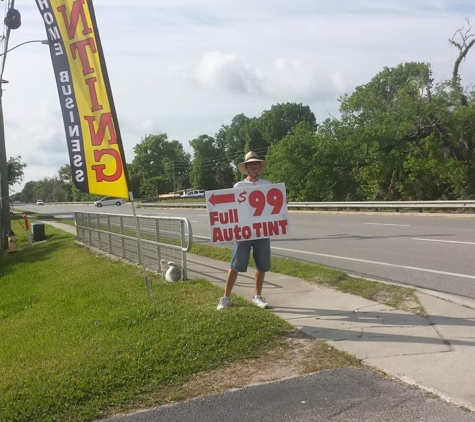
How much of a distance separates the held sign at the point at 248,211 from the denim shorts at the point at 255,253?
0.11 metres

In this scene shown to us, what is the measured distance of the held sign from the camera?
6445 millimetres

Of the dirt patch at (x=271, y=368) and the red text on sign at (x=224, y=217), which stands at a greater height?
the red text on sign at (x=224, y=217)

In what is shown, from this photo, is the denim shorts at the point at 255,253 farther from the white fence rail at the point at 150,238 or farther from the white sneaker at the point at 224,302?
the white fence rail at the point at 150,238

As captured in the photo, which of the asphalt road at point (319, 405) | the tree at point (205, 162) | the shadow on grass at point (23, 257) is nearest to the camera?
the asphalt road at point (319, 405)

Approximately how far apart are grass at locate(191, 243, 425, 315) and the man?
5.03 ft

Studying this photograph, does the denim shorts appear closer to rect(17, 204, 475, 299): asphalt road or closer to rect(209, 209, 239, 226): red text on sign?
rect(209, 209, 239, 226): red text on sign

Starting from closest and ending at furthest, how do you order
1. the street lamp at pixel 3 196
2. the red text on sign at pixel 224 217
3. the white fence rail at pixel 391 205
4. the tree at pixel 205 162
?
the red text on sign at pixel 224 217, the street lamp at pixel 3 196, the white fence rail at pixel 391 205, the tree at pixel 205 162

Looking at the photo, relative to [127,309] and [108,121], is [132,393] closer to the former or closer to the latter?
[127,309]

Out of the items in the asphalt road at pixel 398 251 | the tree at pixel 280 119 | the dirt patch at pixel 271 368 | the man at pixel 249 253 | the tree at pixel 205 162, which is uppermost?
the tree at pixel 280 119

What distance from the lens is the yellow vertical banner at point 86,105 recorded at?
6578 millimetres

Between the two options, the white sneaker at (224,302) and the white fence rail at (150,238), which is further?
the white fence rail at (150,238)

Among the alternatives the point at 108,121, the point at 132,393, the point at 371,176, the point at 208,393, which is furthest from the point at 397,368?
the point at 371,176

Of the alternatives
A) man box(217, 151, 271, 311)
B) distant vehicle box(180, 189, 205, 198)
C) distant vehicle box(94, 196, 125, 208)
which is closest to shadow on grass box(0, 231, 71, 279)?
man box(217, 151, 271, 311)

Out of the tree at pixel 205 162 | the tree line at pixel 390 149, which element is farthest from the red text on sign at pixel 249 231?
the tree at pixel 205 162
